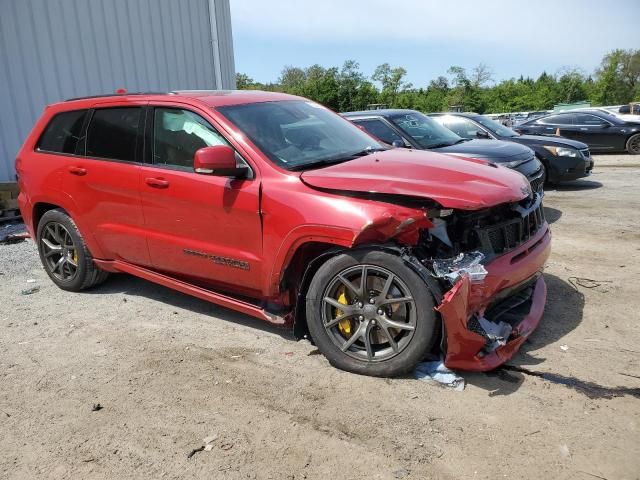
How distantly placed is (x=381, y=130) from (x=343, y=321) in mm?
4628

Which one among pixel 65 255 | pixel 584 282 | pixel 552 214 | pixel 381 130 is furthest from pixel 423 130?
pixel 65 255

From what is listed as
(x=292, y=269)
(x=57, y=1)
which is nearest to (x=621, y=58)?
(x=57, y=1)

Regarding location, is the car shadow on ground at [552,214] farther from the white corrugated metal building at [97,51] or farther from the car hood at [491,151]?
the white corrugated metal building at [97,51]

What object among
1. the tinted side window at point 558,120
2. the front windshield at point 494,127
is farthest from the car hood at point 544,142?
the tinted side window at point 558,120

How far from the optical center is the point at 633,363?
133 inches

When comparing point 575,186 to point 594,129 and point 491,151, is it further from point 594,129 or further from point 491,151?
point 594,129

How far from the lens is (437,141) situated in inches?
294

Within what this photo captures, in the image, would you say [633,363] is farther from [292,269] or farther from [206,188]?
[206,188]

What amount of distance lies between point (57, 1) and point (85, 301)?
7.07 meters

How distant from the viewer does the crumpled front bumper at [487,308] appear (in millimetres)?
3006

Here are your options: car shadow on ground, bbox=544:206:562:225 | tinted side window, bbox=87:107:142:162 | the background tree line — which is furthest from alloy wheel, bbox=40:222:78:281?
the background tree line

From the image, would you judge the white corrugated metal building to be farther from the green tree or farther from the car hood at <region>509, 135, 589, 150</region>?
the green tree

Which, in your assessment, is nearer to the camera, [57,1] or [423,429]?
[423,429]

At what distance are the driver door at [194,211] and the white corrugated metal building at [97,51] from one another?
6.47 meters
